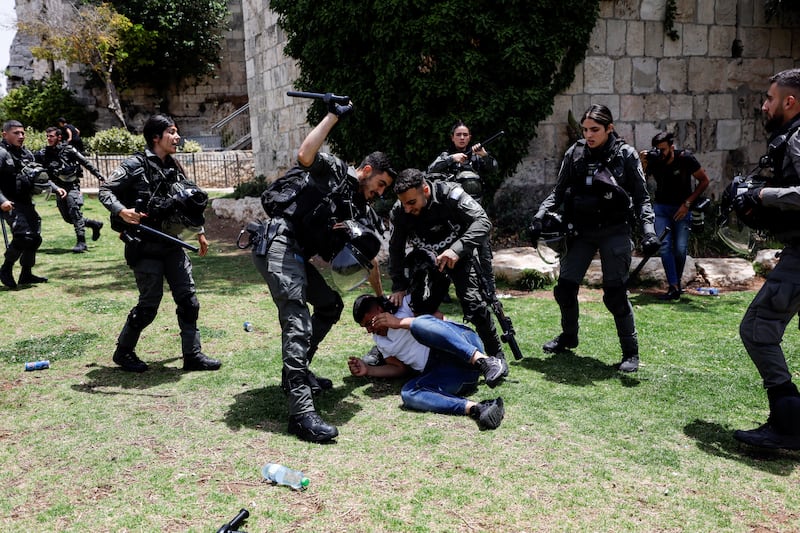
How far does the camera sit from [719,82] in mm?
11203

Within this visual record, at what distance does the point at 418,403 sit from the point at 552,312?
3.15m

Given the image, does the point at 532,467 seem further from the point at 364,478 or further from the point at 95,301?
the point at 95,301

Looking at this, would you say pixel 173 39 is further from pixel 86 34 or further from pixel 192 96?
pixel 86 34

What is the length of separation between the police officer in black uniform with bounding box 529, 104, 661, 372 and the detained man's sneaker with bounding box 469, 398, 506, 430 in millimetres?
1435

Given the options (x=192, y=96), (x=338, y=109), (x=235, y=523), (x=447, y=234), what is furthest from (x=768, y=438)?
(x=192, y=96)

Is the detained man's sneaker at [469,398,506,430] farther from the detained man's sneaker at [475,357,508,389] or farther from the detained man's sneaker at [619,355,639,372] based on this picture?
the detained man's sneaker at [619,355,639,372]

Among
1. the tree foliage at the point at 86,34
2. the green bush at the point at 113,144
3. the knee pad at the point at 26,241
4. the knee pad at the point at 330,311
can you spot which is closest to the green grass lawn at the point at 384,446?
the knee pad at the point at 330,311

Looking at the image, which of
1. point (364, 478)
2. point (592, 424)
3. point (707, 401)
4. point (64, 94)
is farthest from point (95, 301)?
A: point (64, 94)

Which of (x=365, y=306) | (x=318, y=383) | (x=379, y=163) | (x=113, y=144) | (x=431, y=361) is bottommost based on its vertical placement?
(x=318, y=383)

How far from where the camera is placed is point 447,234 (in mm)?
4781

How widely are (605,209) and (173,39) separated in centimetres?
2789

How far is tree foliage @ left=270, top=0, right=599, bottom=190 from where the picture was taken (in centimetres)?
962

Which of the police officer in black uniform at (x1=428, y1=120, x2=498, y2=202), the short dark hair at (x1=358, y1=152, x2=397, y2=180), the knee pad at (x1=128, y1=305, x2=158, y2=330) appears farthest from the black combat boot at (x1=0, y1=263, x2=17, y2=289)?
the short dark hair at (x1=358, y1=152, x2=397, y2=180)

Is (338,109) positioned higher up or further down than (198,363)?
higher up
